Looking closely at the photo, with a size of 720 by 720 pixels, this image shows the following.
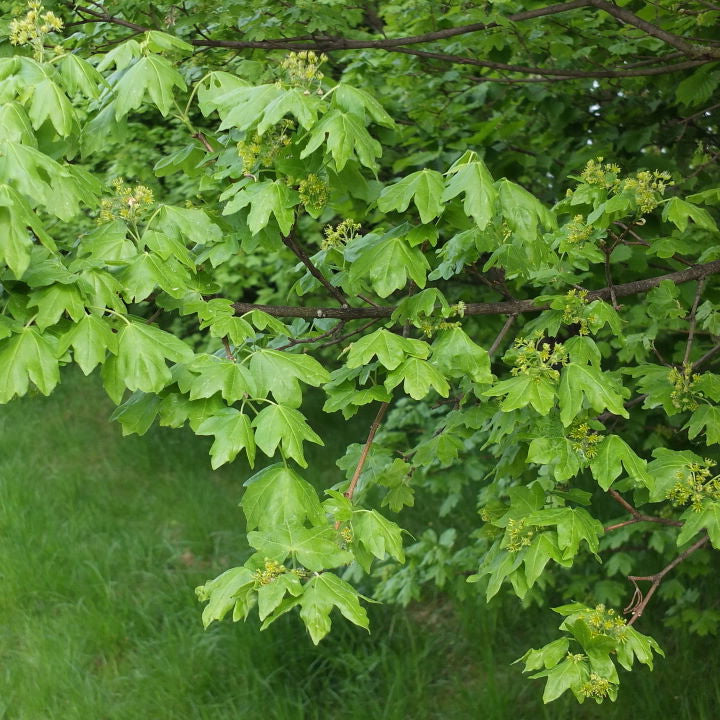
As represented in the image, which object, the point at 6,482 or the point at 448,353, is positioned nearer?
the point at 448,353

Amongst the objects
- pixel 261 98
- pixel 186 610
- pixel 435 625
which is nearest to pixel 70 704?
pixel 186 610

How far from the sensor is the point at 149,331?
6.05 feet

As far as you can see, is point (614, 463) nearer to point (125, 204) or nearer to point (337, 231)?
point (337, 231)

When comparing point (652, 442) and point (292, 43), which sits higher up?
point (292, 43)

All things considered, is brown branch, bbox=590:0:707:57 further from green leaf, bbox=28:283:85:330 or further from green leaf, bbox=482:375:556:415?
green leaf, bbox=28:283:85:330

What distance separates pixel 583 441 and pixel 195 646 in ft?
9.72

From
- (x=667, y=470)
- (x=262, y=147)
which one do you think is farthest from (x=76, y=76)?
(x=667, y=470)

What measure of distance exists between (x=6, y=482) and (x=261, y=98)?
4885mm

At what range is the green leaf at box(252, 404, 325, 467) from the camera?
1.84 meters

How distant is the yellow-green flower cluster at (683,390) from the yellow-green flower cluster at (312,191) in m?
1.09

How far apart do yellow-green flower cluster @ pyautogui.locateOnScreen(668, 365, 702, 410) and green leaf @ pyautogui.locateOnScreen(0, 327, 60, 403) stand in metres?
1.63

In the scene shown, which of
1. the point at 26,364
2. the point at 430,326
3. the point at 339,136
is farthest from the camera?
the point at 430,326

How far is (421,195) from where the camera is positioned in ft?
6.65

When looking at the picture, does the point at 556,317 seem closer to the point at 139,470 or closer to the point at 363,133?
the point at 363,133
